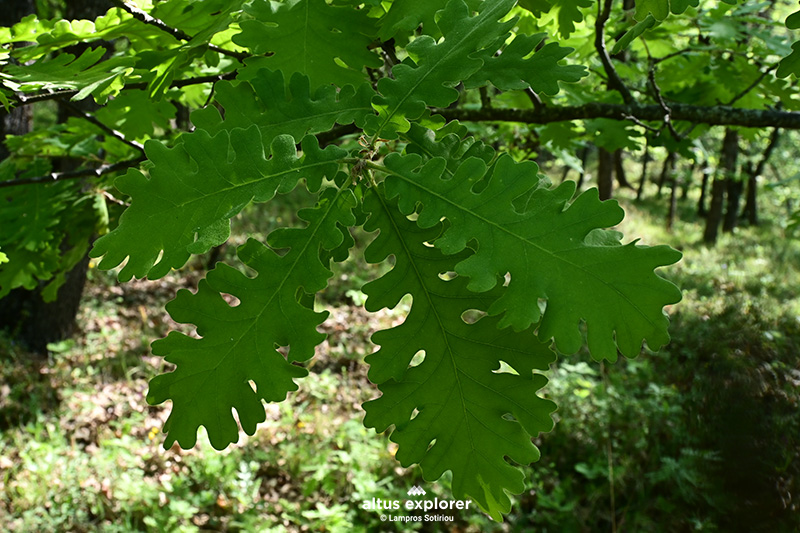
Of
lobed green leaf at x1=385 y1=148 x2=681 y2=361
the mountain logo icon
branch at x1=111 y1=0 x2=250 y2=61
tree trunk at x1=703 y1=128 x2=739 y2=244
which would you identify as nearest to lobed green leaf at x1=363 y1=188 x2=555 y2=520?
lobed green leaf at x1=385 y1=148 x2=681 y2=361

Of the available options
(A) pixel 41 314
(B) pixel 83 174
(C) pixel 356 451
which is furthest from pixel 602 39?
(A) pixel 41 314

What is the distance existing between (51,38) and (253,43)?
1.69 ft

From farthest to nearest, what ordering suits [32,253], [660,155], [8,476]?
[660,155], [8,476], [32,253]

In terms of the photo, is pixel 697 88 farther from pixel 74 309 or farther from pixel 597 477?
pixel 74 309

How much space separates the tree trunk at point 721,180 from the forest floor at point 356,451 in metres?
5.99

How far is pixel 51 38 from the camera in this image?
120 cm

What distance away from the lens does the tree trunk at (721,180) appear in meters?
11.3

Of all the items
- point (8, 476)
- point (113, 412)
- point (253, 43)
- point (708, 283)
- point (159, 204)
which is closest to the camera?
point (159, 204)

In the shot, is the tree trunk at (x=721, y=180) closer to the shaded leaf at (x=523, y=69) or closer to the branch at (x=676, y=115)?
the branch at (x=676, y=115)

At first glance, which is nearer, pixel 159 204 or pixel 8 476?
pixel 159 204

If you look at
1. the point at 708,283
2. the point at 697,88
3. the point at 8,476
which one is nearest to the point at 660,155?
the point at 708,283

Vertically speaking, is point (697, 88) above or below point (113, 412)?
above

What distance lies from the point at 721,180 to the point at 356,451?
1124cm

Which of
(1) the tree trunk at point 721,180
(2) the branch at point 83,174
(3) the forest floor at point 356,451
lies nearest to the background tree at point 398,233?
(2) the branch at point 83,174
